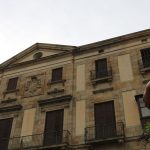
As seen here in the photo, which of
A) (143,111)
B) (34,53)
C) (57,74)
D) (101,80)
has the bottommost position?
(143,111)

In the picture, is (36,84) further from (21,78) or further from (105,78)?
(105,78)

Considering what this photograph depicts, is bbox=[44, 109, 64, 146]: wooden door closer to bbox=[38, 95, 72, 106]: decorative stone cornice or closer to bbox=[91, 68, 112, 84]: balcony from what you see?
bbox=[38, 95, 72, 106]: decorative stone cornice

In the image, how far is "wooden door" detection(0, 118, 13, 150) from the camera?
14913 millimetres

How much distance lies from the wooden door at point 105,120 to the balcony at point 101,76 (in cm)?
156

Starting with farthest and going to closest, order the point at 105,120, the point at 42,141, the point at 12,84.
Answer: the point at 12,84, the point at 42,141, the point at 105,120

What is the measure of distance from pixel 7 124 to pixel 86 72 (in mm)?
5945

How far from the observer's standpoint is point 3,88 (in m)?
18.6

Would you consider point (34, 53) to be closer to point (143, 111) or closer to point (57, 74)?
point (57, 74)

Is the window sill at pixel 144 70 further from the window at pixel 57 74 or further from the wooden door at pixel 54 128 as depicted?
the window at pixel 57 74

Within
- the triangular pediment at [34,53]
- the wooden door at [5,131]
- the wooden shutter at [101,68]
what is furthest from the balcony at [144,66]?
the wooden door at [5,131]

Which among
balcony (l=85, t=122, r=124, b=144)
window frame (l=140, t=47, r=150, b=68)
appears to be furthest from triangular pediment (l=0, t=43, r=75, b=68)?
balcony (l=85, t=122, r=124, b=144)

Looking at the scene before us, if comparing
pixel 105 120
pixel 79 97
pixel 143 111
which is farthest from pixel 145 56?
pixel 105 120

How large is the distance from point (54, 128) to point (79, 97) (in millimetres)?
2383

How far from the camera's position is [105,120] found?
13.8m
